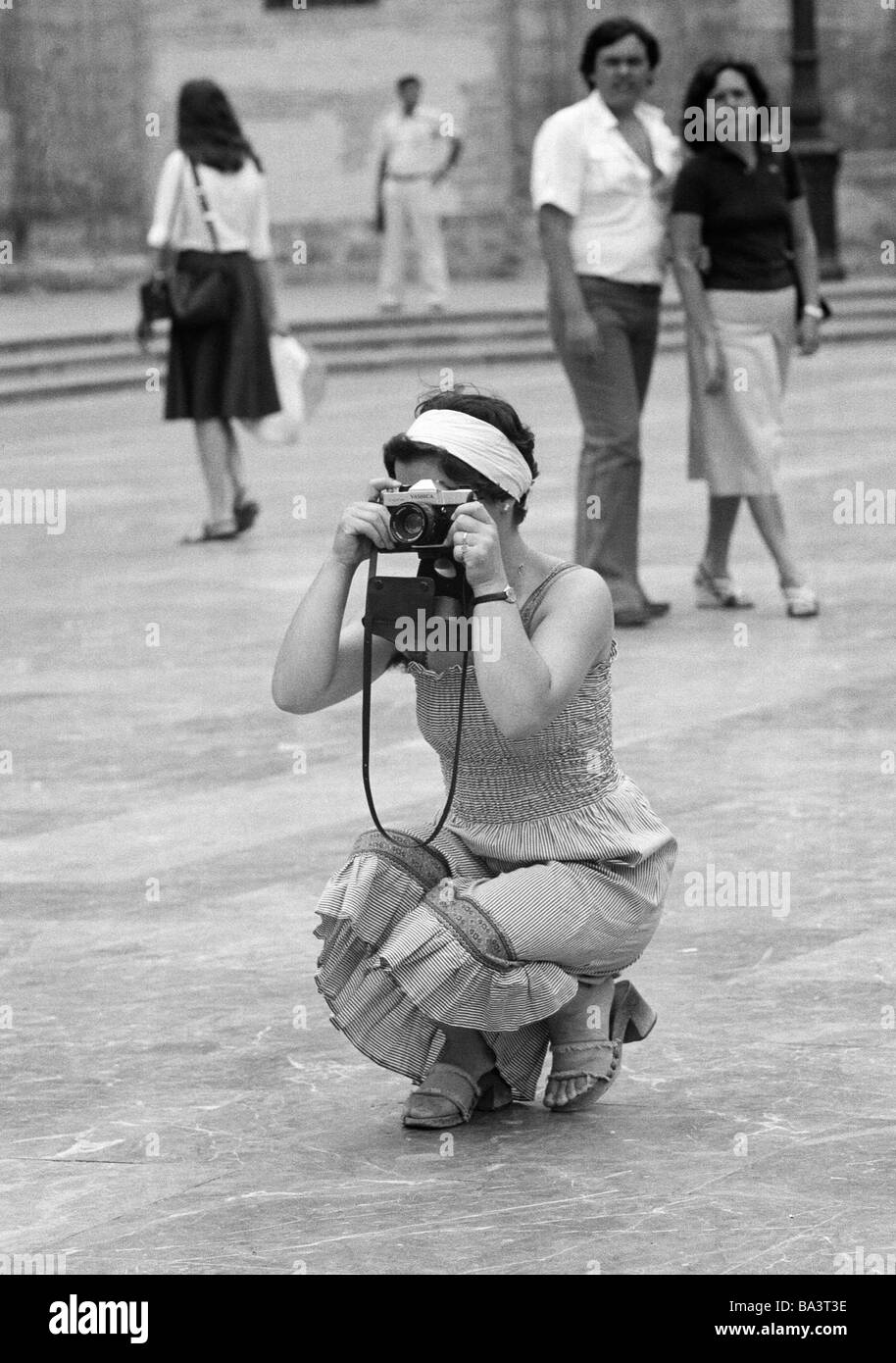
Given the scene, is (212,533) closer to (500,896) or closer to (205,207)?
(205,207)

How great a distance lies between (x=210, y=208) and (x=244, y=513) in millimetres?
1248

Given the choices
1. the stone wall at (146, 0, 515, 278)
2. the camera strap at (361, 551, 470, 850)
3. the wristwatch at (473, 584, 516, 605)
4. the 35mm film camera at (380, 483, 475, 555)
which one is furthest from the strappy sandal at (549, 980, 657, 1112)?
the stone wall at (146, 0, 515, 278)

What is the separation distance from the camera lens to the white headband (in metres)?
0.16

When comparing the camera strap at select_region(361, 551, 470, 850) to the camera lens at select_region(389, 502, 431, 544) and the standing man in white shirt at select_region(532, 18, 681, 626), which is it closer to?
the camera lens at select_region(389, 502, 431, 544)

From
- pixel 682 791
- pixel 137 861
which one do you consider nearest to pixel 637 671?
pixel 682 791

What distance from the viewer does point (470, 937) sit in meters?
3.98

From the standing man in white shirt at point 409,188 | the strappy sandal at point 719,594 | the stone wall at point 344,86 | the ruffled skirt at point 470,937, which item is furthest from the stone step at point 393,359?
the ruffled skirt at point 470,937

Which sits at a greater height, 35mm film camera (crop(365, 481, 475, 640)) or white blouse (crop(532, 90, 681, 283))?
white blouse (crop(532, 90, 681, 283))

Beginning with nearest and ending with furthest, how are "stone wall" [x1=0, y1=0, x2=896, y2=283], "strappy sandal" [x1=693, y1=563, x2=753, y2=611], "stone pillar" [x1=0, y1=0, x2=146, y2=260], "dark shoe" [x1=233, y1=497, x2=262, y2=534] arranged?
"strappy sandal" [x1=693, y1=563, x2=753, y2=611] → "dark shoe" [x1=233, y1=497, x2=262, y2=534] → "stone wall" [x1=0, y1=0, x2=896, y2=283] → "stone pillar" [x1=0, y1=0, x2=146, y2=260]

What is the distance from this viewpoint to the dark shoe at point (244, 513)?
35.0 ft

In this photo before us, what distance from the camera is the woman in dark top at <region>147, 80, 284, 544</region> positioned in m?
10.7

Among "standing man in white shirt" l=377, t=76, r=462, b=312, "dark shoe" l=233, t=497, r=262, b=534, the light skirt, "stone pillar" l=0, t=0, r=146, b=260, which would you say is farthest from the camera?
"stone pillar" l=0, t=0, r=146, b=260
